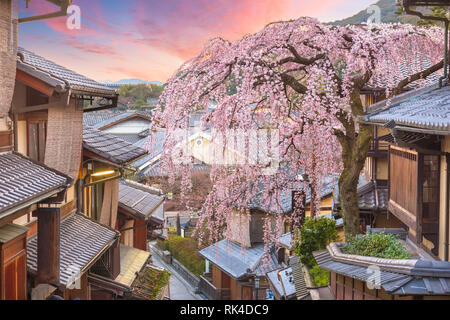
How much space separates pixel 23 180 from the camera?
6434mm

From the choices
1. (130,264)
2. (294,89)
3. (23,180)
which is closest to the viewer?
(23,180)

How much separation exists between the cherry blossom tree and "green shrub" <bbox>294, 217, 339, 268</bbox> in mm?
1300

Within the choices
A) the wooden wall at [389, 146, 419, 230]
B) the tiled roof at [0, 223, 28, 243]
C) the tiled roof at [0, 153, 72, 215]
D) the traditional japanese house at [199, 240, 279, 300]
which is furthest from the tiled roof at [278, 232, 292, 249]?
the tiled roof at [0, 223, 28, 243]

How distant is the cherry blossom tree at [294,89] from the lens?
9.05m

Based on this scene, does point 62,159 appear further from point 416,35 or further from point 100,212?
point 416,35

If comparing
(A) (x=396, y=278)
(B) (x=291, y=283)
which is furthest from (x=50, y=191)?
(B) (x=291, y=283)

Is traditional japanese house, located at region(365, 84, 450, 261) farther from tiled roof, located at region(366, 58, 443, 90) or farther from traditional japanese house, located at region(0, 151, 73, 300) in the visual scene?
traditional japanese house, located at region(0, 151, 73, 300)

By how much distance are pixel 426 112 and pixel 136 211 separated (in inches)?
409

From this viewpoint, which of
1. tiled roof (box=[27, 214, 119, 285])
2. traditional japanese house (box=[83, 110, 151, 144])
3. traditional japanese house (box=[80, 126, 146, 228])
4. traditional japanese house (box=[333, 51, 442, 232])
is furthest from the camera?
traditional japanese house (box=[83, 110, 151, 144])

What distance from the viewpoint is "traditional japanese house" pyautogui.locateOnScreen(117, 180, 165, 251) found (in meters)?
15.0

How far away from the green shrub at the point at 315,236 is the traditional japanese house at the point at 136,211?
17.8ft

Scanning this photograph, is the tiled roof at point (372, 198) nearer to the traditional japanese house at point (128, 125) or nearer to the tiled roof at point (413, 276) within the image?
the tiled roof at point (413, 276)

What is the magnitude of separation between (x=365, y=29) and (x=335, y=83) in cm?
173

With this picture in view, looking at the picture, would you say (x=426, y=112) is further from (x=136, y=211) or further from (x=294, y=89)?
(x=136, y=211)
